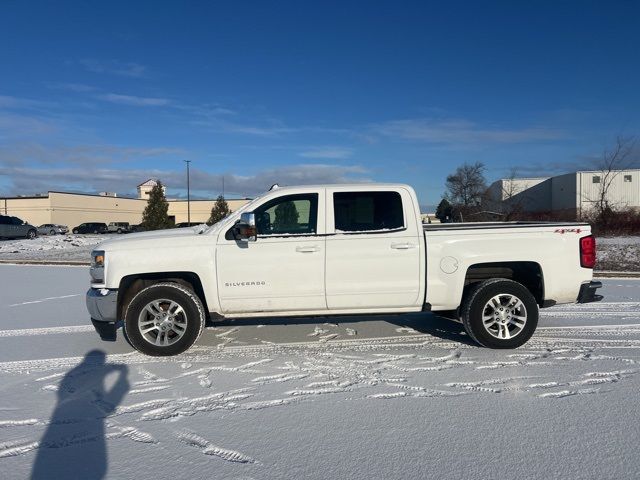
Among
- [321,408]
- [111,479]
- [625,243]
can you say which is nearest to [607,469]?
A: [321,408]

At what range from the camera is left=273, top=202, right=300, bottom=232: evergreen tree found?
5637 millimetres

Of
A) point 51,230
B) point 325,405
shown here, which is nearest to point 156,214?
point 51,230

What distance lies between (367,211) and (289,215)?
0.91 m

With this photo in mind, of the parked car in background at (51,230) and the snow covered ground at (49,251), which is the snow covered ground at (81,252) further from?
the parked car in background at (51,230)

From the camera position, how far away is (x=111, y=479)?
2.97 metres

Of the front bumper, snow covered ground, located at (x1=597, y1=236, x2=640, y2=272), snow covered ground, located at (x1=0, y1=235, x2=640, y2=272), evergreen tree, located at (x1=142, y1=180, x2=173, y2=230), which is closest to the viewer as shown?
the front bumper

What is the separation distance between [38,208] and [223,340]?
6475cm

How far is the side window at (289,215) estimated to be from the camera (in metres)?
5.62

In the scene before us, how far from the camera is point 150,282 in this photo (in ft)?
18.7

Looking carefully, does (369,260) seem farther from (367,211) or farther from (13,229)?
(13,229)

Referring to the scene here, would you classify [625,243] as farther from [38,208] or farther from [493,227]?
[38,208]

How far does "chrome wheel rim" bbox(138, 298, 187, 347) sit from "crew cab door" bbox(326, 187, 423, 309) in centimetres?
167

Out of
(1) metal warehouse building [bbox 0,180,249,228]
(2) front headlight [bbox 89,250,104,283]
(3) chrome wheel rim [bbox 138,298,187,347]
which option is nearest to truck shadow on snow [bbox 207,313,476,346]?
(3) chrome wheel rim [bbox 138,298,187,347]

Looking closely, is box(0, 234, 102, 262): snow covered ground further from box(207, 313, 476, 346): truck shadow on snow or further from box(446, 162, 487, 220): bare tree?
box(446, 162, 487, 220): bare tree
